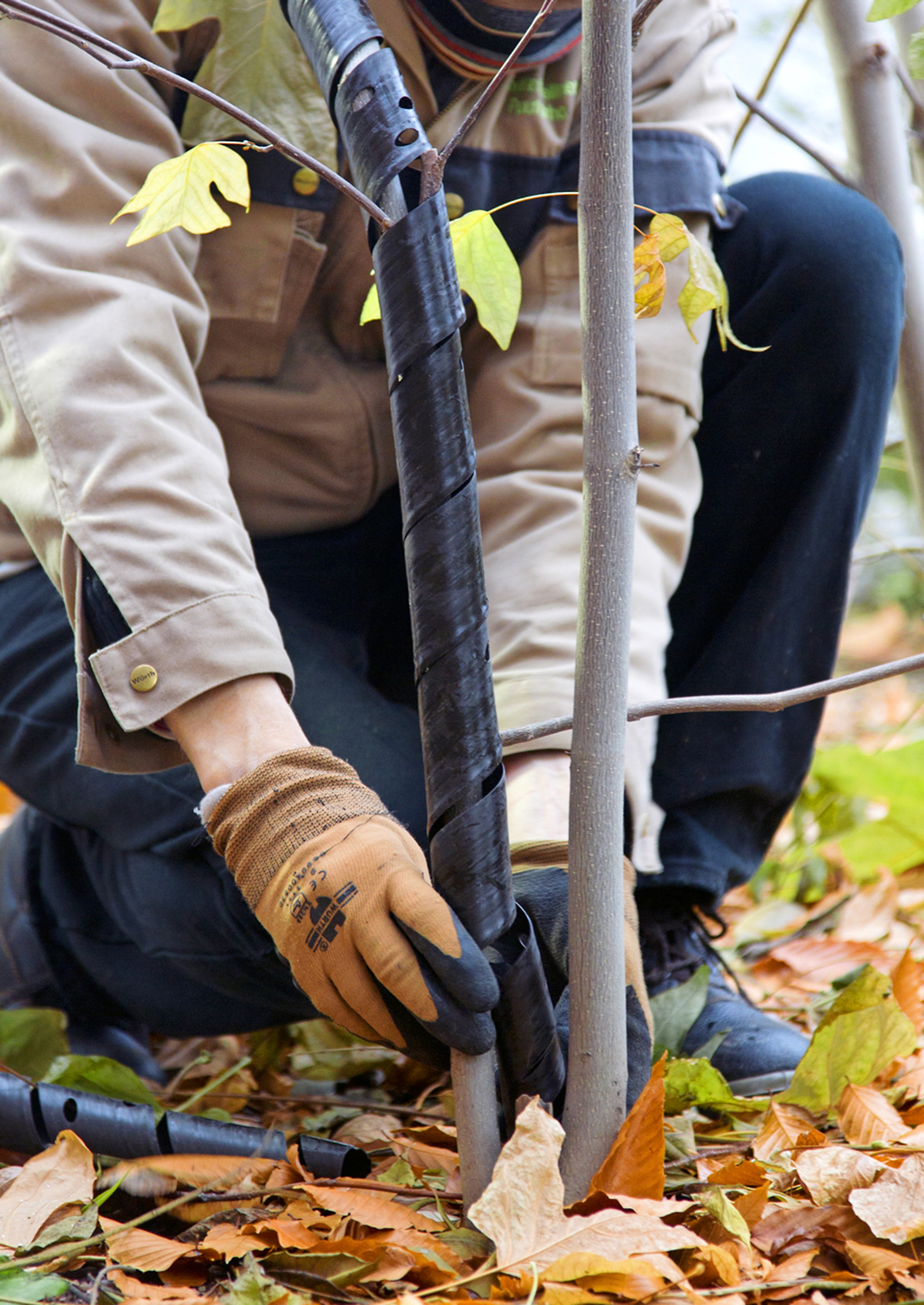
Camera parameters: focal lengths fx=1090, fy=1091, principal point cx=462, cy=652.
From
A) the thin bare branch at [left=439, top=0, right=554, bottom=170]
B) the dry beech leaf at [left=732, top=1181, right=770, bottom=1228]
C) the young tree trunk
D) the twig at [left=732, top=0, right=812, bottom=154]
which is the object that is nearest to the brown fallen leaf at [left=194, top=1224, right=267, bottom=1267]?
the dry beech leaf at [left=732, top=1181, right=770, bottom=1228]

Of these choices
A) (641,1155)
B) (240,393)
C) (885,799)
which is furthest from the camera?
(885,799)

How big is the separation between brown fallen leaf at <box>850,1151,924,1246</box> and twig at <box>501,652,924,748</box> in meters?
0.34

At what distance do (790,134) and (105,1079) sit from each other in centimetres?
128

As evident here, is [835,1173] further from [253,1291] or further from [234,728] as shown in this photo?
[234,728]

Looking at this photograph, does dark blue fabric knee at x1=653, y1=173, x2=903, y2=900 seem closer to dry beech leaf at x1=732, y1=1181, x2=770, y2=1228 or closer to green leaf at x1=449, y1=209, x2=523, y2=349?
dry beech leaf at x1=732, y1=1181, x2=770, y2=1228

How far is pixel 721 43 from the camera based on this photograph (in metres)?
1.36

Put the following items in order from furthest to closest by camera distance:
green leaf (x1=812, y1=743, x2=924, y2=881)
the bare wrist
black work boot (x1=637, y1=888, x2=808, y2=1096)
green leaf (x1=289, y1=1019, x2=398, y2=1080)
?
green leaf (x1=812, y1=743, x2=924, y2=881)
green leaf (x1=289, y1=1019, x2=398, y2=1080)
black work boot (x1=637, y1=888, x2=808, y2=1096)
the bare wrist

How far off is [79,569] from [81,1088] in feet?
1.74

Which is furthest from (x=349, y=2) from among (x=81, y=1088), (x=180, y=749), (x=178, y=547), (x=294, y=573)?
(x=81, y=1088)

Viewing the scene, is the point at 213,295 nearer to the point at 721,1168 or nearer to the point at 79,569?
the point at 79,569

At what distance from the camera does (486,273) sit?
74 centimetres

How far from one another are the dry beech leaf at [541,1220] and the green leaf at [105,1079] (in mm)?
482

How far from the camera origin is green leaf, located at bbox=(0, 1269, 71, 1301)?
2.28ft

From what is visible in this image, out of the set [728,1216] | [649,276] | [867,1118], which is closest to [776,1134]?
[867,1118]
